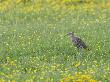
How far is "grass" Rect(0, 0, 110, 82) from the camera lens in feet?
42.9

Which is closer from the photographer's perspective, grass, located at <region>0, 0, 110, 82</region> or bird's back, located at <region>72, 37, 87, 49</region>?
grass, located at <region>0, 0, 110, 82</region>

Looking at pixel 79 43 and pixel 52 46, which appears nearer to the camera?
pixel 79 43

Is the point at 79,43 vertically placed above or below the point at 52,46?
above

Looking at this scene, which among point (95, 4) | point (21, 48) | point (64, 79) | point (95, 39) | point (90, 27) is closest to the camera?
point (64, 79)

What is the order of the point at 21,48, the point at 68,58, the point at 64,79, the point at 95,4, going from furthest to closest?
1. the point at 95,4
2. the point at 21,48
3. the point at 68,58
4. the point at 64,79

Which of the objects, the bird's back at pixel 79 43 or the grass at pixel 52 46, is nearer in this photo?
the grass at pixel 52 46

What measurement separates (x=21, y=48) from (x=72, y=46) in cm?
170

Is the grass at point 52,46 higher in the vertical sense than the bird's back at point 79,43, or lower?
lower

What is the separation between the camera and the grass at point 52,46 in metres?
13.1

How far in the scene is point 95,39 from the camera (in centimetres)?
1780

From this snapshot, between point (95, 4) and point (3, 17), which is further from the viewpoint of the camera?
point (95, 4)

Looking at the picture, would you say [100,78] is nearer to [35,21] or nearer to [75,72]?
[75,72]

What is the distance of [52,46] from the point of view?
16.8m

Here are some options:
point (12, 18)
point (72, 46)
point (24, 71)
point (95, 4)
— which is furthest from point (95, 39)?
point (95, 4)
